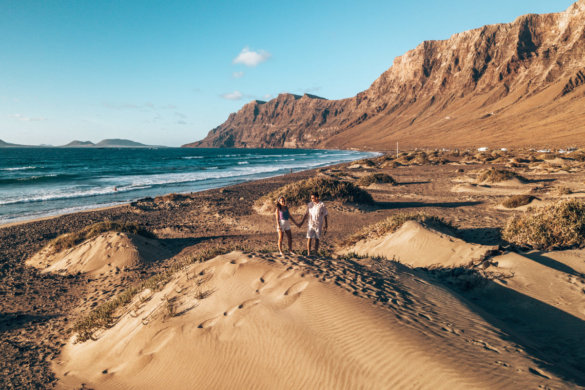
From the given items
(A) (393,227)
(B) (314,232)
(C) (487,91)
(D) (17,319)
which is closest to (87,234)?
(D) (17,319)

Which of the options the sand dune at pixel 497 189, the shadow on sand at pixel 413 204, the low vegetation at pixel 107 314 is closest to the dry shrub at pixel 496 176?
the sand dune at pixel 497 189

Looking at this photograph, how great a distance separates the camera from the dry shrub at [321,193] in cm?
1733

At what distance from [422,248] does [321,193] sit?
922 centimetres

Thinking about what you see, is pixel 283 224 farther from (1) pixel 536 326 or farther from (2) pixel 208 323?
(1) pixel 536 326

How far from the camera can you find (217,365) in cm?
414

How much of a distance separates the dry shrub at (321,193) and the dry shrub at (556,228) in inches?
371

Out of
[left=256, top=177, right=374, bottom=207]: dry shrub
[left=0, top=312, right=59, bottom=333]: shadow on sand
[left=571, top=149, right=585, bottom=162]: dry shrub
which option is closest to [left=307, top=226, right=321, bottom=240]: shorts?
[left=0, top=312, right=59, bottom=333]: shadow on sand

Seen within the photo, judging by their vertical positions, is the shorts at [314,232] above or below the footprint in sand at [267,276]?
above

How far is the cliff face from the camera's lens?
77750 millimetres

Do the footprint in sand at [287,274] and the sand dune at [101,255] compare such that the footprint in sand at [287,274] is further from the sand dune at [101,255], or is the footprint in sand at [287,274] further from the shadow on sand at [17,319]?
the sand dune at [101,255]

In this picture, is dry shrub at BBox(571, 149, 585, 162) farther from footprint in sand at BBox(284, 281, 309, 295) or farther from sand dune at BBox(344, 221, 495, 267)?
footprint in sand at BBox(284, 281, 309, 295)

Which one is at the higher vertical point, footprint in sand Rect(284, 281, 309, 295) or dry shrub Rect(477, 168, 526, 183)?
dry shrub Rect(477, 168, 526, 183)

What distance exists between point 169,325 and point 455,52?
158 meters

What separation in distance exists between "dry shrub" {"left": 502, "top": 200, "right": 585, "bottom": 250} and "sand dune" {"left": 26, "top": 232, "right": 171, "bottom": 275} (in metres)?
11.5
